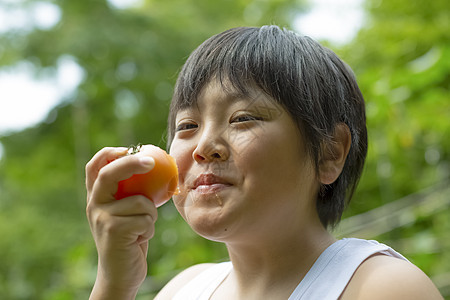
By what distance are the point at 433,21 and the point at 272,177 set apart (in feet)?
11.1

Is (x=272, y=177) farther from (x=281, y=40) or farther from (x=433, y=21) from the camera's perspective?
(x=433, y=21)

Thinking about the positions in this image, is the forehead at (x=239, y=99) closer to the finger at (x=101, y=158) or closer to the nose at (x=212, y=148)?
the nose at (x=212, y=148)

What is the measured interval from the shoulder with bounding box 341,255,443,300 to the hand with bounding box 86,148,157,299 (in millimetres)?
492

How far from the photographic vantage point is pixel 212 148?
1.15 m

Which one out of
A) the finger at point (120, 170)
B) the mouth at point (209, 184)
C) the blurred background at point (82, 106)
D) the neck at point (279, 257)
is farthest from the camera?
the blurred background at point (82, 106)

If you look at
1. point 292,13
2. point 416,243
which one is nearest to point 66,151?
point 292,13

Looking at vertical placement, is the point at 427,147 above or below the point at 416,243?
above

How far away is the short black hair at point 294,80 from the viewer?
1.22 m

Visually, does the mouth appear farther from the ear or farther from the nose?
the ear

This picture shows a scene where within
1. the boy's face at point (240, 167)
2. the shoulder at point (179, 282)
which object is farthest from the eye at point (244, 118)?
the shoulder at point (179, 282)

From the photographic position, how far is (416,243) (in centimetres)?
342

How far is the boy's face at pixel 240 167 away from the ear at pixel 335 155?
0.08 metres

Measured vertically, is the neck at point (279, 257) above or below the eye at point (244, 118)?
below

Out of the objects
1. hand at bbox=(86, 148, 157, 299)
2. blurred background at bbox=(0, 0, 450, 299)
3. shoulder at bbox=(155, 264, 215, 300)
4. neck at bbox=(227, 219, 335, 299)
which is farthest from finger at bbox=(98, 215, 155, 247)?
blurred background at bbox=(0, 0, 450, 299)
